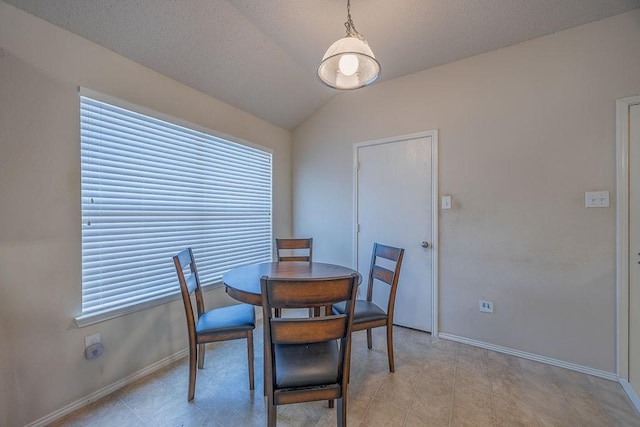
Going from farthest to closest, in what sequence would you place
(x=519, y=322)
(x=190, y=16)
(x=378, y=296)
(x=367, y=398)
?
1. (x=378, y=296)
2. (x=519, y=322)
3. (x=190, y=16)
4. (x=367, y=398)

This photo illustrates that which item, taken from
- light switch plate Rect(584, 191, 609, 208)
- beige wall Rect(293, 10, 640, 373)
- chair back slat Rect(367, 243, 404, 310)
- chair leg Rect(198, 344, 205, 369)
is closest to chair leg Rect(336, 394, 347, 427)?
chair back slat Rect(367, 243, 404, 310)

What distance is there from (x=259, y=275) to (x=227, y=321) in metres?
0.37

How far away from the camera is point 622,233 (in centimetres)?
187

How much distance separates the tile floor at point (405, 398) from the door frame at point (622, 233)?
26 cm

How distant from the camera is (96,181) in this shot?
1766 millimetres

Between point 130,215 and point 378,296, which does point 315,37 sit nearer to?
point 130,215

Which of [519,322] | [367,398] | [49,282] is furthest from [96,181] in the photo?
[519,322]

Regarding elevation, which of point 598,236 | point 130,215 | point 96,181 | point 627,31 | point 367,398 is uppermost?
point 627,31

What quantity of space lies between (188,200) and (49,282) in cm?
105

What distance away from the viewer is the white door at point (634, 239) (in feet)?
5.94

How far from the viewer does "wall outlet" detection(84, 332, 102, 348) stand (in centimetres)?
170

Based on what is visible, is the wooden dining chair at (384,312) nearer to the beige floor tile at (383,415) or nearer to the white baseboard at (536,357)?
the beige floor tile at (383,415)

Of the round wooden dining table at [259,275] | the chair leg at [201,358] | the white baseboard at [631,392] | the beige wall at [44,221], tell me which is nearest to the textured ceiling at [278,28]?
the beige wall at [44,221]

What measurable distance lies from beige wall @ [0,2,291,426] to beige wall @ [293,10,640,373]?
8.67 ft
